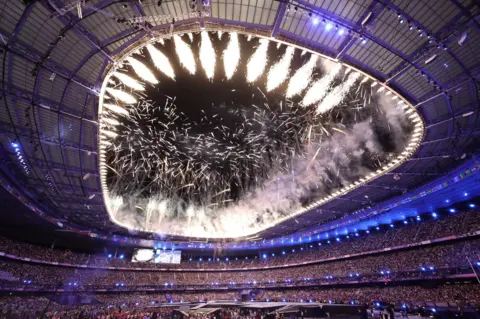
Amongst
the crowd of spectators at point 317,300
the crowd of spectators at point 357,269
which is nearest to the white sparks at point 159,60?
the crowd of spectators at point 317,300

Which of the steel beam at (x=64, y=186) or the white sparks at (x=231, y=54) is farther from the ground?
the white sparks at (x=231, y=54)

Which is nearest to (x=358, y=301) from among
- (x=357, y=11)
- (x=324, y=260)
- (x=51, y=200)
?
(x=324, y=260)

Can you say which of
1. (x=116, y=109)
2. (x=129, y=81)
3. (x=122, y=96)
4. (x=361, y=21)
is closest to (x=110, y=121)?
(x=116, y=109)

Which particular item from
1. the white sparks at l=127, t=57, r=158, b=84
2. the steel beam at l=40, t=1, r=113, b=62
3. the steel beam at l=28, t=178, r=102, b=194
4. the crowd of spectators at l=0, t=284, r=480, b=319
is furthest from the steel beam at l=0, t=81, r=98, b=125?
the crowd of spectators at l=0, t=284, r=480, b=319

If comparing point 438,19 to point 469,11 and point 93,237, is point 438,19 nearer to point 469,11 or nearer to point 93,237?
point 469,11

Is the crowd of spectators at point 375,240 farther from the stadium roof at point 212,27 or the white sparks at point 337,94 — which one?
the white sparks at point 337,94

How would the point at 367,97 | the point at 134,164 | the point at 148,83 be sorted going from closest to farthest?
the point at 148,83
the point at 367,97
the point at 134,164
